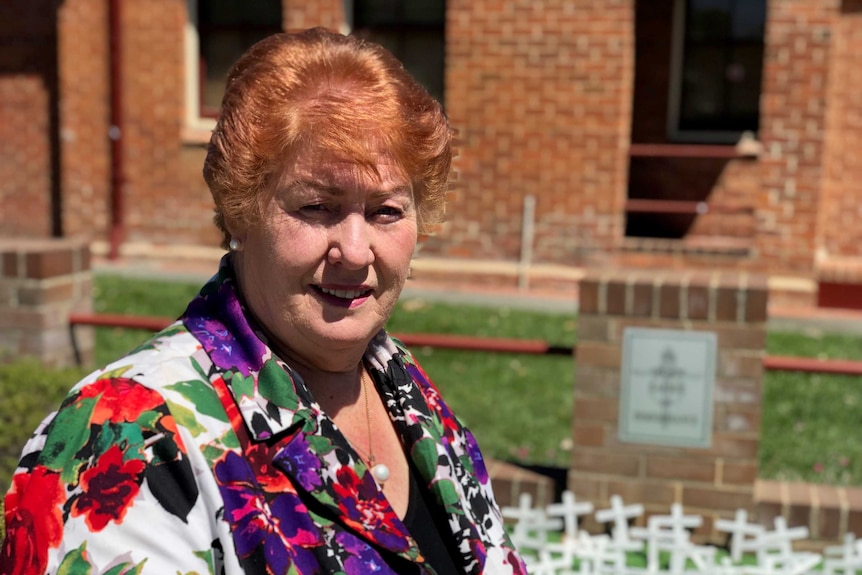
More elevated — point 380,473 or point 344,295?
point 344,295

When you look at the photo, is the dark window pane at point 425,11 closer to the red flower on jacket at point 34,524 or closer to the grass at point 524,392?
the grass at point 524,392

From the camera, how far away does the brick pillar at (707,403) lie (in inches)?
165

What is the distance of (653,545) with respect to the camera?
4219mm

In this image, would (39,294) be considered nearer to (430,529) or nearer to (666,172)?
(430,529)

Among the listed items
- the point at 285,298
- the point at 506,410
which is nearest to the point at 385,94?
the point at 285,298

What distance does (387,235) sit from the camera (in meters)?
1.80

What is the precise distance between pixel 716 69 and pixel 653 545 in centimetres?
740

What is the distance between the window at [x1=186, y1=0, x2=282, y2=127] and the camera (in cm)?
1102

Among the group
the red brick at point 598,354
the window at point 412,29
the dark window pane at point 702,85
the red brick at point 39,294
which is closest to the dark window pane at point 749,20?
the dark window pane at point 702,85

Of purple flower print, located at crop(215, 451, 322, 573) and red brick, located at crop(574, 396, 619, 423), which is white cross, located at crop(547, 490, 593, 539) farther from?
purple flower print, located at crop(215, 451, 322, 573)

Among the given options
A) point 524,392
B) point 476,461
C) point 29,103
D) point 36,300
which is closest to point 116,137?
point 29,103

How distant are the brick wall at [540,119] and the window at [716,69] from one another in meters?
1.18

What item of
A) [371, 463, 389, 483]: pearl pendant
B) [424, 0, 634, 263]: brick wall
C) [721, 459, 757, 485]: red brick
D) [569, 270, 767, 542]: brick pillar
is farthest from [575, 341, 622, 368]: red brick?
[424, 0, 634, 263]: brick wall

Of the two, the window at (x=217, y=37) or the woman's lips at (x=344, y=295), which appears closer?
the woman's lips at (x=344, y=295)
